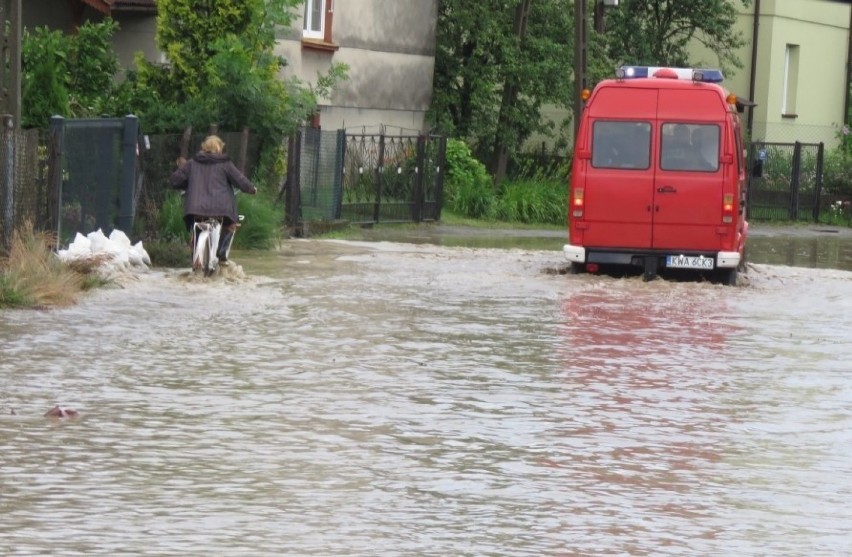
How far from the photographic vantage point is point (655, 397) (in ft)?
39.6

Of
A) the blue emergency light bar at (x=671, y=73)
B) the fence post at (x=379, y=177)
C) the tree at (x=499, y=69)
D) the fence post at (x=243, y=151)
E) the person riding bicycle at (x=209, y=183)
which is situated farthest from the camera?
the tree at (x=499, y=69)

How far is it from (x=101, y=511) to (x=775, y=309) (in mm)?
11741

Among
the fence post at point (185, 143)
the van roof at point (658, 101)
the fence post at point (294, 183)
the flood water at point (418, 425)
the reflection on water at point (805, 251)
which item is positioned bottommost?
the reflection on water at point (805, 251)

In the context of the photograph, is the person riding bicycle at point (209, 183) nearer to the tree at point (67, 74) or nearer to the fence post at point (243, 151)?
the tree at point (67, 74)

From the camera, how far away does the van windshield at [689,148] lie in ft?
66.1

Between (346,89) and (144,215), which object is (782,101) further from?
(144,215)

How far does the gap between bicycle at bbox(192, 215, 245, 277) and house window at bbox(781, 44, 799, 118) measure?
2844cm

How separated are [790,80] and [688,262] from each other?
85.1 feet

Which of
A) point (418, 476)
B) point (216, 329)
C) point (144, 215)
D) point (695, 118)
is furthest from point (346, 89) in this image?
point (418, 476)

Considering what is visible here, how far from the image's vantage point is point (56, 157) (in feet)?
61.1

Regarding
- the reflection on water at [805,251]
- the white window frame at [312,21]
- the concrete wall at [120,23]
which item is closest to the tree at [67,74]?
the concrete wall at [120,23]

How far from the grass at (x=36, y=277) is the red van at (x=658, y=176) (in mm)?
5850

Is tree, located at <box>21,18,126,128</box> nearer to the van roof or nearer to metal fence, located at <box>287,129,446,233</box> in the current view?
metal fence, located at <box>287,129,446,233</box>

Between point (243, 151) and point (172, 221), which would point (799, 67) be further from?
point (172, 221)
